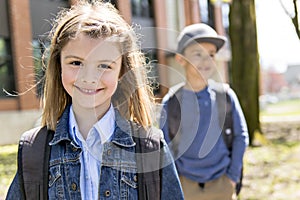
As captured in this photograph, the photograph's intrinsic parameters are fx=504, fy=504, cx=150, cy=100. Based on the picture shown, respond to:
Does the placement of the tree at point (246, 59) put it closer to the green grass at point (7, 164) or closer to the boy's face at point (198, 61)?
the green grass at point (7, 164)

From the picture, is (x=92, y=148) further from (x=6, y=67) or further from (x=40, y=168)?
(x=6, y=67)

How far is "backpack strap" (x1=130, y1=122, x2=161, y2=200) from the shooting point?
6.07 ft

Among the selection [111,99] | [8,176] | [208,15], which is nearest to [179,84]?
[111,99]

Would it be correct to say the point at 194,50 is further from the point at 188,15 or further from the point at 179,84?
the point at 188,15

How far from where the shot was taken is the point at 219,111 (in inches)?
136

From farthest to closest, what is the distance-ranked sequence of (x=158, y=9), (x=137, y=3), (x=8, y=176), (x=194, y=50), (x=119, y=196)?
(x=158, y=9)
(x=137, y=3)
(x=8, y=176)
(x=194, y=50)
(x=119, y=196)

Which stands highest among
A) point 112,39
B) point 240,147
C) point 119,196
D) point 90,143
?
point 112,39

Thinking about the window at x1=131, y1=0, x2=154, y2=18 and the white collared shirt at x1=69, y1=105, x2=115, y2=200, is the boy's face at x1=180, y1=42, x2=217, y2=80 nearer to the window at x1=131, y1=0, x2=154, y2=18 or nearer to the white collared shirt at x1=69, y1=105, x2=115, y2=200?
the white collared shirt at x1=69, y1=105, x2=115, y2=200

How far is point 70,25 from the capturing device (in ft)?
6.37

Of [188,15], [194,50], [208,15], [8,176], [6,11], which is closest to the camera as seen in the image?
[194,50]

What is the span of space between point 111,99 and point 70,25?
0.33 metres

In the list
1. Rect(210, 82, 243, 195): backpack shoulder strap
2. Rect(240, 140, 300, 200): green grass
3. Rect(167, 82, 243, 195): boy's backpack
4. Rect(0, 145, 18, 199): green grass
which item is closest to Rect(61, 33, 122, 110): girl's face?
Rect(167, 82, 243, 195): boy's backpack

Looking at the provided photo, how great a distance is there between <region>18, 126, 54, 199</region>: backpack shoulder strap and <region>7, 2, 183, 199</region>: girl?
21 mm

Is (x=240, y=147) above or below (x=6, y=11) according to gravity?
below
